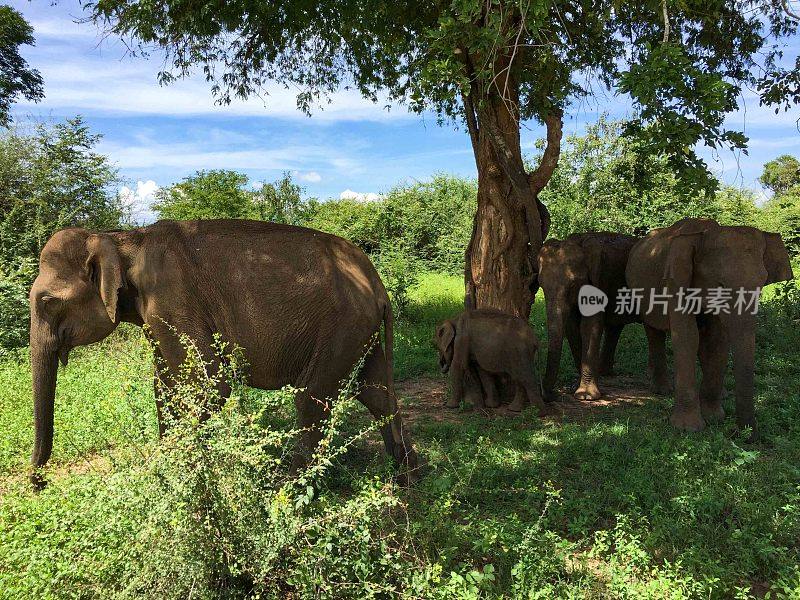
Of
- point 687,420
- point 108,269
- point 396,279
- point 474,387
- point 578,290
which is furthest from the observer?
point 396,279

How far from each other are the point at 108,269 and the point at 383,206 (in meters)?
18.5

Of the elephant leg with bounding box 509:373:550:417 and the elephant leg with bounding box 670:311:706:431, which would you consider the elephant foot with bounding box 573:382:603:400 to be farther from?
the elephant leg with bounding box 670:311:706:431

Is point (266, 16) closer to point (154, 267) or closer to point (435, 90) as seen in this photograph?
point (435, 90)

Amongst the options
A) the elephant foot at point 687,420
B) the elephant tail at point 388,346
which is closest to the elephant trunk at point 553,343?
the elephant foot at point 687,420

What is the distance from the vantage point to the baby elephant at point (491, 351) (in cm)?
779

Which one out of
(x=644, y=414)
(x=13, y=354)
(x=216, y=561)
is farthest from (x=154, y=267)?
(x=13, y=354)

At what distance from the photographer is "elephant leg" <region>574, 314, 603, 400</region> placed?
852cm

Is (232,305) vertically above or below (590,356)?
above

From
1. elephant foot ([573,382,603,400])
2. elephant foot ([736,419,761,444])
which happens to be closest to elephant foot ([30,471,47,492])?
elephant foot ([573,382,603,400])

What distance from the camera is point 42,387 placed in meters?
5.13

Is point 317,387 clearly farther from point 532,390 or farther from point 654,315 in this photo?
point 654,315

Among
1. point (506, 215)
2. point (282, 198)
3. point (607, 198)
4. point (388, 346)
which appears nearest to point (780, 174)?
point (607, 198)

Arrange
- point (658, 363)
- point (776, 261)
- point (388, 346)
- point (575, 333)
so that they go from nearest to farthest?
point (388, 346) < point (776, 261) < point (658, 363) < point (575, 333)

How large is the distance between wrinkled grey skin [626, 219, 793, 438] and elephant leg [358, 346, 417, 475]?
3.19m
